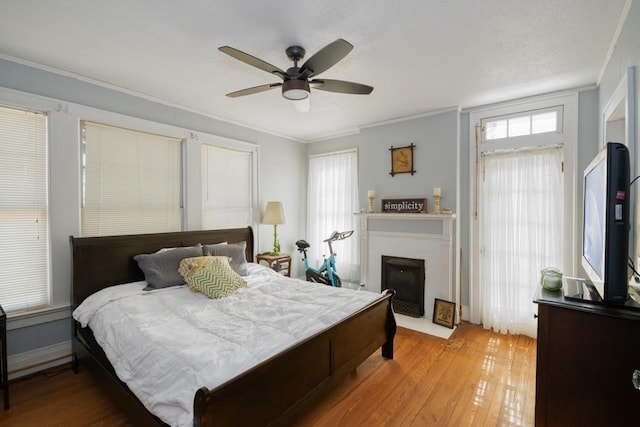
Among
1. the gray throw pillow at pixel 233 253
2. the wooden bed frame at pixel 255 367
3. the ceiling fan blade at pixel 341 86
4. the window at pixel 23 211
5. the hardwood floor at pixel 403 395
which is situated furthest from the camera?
the gray throw pillow at pixel 233 253

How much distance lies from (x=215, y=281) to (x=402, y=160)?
114 inches

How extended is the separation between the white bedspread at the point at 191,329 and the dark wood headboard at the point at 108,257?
22 cm

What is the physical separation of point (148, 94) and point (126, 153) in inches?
28.1

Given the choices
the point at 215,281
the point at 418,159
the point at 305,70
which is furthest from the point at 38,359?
the point at 418,159

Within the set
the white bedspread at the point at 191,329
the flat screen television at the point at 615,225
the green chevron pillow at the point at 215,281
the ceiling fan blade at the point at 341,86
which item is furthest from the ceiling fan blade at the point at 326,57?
the green chevron pillow at the point at 215,281

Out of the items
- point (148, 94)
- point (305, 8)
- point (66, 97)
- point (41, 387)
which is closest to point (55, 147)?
point (66, 97)

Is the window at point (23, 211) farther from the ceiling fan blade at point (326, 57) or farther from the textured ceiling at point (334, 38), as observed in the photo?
the ceiling fan blade at point (326, 57)

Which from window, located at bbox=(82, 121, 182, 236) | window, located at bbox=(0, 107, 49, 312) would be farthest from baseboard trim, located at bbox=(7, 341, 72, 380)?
window, located at bbox=(82, 121, 182, 236)

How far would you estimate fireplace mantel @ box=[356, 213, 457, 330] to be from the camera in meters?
3.73

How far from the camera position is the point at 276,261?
4.41 meters

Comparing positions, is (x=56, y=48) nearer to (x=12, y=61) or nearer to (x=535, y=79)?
(x=12, y=61)

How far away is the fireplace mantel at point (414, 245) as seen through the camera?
373 centimetres

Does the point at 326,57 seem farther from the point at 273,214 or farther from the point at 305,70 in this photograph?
the point at 273,214

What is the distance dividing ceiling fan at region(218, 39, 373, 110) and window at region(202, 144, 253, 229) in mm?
1820
